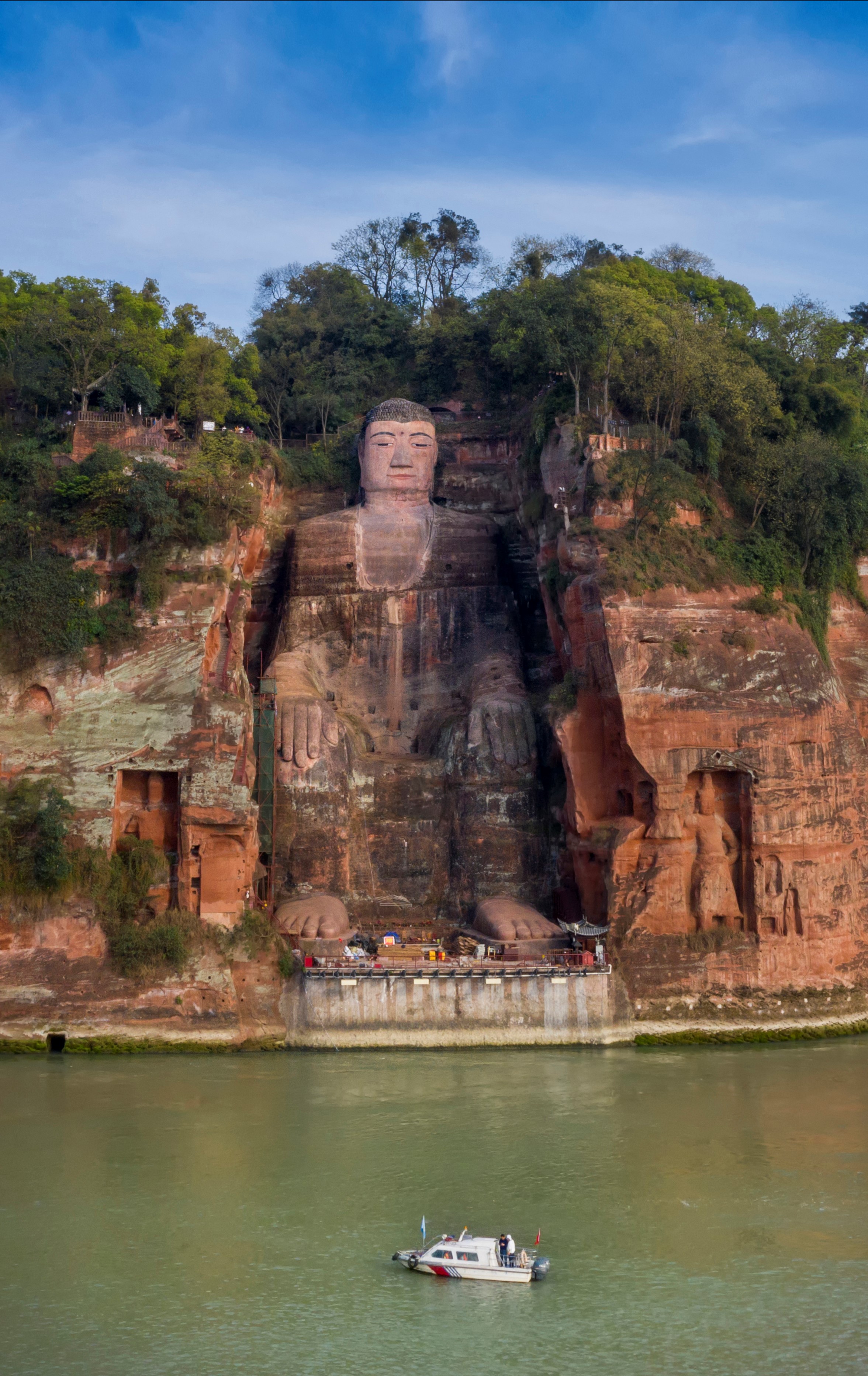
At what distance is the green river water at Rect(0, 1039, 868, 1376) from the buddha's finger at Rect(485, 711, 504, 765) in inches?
303

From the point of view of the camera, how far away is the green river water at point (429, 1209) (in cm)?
1992

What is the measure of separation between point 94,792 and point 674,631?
13.1 metres

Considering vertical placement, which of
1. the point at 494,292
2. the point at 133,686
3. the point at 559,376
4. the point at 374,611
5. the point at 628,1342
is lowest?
the point at 628,1342

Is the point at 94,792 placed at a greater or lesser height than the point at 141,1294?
greater

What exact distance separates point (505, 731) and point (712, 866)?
6087 millimetres

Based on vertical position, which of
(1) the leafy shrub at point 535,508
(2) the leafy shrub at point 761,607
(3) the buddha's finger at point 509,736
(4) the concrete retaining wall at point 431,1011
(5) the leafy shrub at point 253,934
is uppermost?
(1) the leafy shrub at point 535,508

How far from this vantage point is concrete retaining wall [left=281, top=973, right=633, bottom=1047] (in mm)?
32906

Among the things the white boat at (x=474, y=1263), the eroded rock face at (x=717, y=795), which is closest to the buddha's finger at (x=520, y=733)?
the eroded rock face at (x=717, y=795)

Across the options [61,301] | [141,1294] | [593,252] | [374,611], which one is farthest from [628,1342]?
[593,252]

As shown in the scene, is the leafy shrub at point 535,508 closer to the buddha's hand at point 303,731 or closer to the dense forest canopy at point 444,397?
the dense forest canopy at point 444,397

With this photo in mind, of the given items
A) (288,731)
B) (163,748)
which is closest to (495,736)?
(288,731)

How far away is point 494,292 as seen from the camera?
2040 inches

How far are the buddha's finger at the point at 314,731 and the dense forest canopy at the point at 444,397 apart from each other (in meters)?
4.60

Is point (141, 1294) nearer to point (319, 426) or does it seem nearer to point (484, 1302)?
point (484, 1302)
